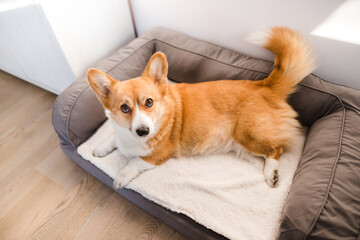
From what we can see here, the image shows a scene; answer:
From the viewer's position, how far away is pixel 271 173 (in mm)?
1312

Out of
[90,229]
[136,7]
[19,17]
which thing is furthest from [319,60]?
[19,17]

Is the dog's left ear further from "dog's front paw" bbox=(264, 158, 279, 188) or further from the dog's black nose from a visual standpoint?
"dog's front paw" bbox=(264, 158, 279, 188)

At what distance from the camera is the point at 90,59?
1.91m

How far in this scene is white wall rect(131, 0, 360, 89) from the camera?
135 centimetres

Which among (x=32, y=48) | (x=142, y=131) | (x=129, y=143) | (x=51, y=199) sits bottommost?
(x=51, y=199)

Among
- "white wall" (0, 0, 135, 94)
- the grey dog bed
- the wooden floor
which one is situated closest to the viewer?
the grey dog bed

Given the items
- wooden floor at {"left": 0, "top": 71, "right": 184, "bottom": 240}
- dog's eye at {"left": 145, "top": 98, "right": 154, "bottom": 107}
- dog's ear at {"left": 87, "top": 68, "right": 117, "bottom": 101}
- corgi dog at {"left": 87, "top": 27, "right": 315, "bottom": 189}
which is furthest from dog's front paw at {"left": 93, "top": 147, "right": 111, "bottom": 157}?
dog's eye at {"left": 145, "top": 98, "right": 154, "bottom": 107}

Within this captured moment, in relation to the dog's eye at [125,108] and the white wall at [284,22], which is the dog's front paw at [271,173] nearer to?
the white wall at [284,22]

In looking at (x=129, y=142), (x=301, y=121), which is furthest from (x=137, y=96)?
(x=301, y=121)

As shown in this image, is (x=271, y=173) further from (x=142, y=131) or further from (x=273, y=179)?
(x=142, y=131)

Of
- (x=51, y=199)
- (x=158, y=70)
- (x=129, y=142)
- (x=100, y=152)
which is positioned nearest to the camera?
(x=158, y=70)

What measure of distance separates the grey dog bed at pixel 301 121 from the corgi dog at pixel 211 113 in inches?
6.3

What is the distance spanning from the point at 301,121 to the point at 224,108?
635mm

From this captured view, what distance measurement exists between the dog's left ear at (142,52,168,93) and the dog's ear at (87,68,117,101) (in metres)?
0.20
